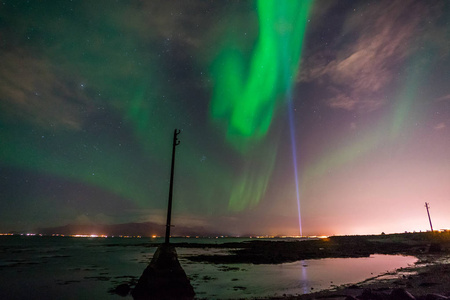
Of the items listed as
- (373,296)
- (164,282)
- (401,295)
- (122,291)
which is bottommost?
(122,291)

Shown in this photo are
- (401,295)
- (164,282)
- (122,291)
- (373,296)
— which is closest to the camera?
(401,295)

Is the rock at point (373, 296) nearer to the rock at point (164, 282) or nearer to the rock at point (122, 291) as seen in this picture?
the rock at point (164, 282)

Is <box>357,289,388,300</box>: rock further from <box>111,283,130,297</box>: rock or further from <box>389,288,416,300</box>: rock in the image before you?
<box>111,283,130,297</box>: rock

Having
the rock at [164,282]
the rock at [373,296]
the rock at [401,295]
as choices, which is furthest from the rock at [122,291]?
the rock at [401,295]

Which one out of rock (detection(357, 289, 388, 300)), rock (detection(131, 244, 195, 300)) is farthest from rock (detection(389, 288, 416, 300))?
rock (detection(131, 244, 195, 300))

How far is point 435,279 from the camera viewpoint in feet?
43.1

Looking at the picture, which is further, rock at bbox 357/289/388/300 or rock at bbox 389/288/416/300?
rock at bbox 357/289/388/300

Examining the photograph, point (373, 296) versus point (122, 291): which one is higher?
point (373, 296)

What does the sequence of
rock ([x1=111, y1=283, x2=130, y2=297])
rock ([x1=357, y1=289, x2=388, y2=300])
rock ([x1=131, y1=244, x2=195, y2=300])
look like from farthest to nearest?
rock ([x1=111, y1=283, x2=130, y2=297])
rock ([x1=131, y1=244, x2=195, y2=300])
rock ([x1=357, y1=289, x2=388, y2=300])

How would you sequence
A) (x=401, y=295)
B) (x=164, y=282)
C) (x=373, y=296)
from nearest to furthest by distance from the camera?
(x=401, y=295), (x=373, y=296), (x=164, y=282)

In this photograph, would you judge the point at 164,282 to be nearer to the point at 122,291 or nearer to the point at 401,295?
the point at 122,291

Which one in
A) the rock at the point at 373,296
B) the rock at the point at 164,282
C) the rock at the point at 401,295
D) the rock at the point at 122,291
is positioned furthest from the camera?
the rock at the point at 122,291

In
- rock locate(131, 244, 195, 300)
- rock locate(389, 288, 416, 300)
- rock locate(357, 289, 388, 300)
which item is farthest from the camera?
rock locate(131, 244, 195, 300)

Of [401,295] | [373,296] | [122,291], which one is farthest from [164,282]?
[401,295]
